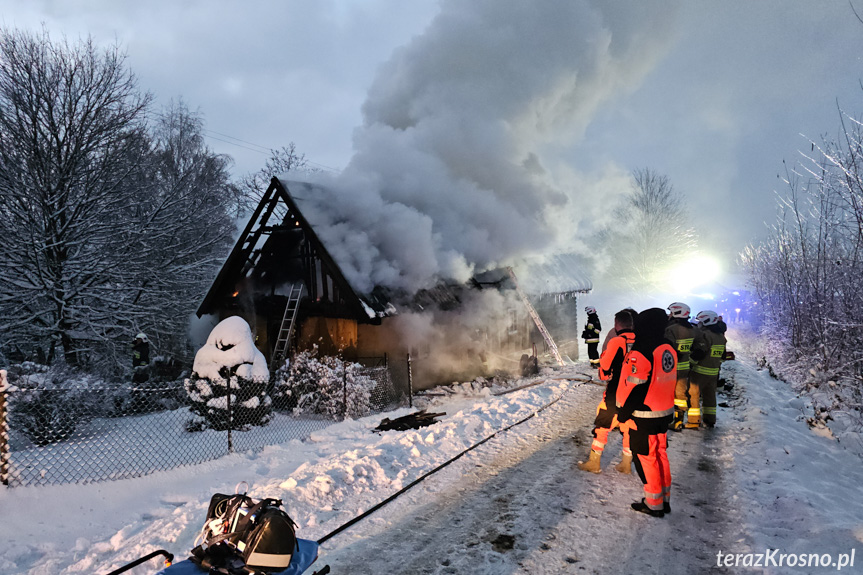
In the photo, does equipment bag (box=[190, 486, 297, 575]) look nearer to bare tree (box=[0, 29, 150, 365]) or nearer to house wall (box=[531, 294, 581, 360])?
bare tree (box=[0, 29, 150, 365])

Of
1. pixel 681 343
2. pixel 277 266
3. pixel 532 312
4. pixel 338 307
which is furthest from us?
pixel 532 312

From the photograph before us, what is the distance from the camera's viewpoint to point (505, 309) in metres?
17.0

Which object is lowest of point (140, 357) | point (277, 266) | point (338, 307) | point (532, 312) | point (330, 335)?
point (140, 357)

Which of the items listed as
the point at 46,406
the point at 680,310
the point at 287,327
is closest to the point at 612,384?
the point at 680,310

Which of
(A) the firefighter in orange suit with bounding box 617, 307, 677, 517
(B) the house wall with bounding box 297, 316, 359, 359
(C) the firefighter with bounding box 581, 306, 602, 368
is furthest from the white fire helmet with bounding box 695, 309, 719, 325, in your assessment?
(B) the house wall with bounding box 297, 316, 359, 359

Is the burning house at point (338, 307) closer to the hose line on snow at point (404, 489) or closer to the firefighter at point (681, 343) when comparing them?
the hose line on snow at point (404, 489)

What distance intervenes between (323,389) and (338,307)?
289cm

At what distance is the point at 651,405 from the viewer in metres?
4.76

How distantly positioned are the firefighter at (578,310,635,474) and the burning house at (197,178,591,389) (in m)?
6.36

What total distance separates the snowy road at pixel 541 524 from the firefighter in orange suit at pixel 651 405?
0.29 m

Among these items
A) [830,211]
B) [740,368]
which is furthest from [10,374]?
[740,368]

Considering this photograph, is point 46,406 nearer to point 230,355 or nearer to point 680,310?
point 230,355

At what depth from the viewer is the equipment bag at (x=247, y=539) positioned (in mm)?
2436

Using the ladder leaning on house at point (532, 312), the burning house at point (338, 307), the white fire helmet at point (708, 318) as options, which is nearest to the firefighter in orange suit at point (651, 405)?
the white fire helmet at point (708, 318)
